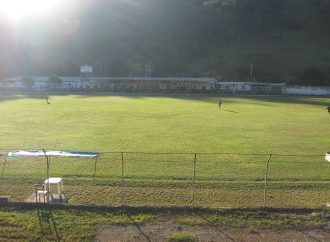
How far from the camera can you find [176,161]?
22.6 meters

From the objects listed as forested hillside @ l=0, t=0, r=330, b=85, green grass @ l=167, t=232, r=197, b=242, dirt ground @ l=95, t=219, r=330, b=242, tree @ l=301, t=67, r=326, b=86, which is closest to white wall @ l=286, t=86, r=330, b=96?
tree @ l=301, t=67, r=326, b=86

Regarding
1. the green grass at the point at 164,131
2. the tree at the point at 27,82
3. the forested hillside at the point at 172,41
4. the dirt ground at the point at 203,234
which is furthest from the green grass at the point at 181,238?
the forested hillside at the point at 172,41

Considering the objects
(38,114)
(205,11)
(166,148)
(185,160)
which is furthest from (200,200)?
(205,11)

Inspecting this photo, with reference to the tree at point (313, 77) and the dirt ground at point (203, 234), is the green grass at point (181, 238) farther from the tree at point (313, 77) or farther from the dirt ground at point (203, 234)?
the tree at point (313, 77)

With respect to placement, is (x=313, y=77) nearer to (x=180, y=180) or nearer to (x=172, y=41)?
(x=172, y=41)

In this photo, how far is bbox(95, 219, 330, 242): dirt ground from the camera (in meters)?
13.1

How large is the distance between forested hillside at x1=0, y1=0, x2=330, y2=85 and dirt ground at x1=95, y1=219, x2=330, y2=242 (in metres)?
115

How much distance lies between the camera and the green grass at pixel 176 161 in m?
18.1

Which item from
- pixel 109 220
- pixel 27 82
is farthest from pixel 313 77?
pixel 109 220

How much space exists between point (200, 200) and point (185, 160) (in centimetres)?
688

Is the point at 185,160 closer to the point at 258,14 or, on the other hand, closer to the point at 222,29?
the point at 222,29

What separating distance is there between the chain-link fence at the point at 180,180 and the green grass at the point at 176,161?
1.7 inches

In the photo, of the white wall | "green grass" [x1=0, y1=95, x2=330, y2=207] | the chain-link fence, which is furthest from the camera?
the white wall

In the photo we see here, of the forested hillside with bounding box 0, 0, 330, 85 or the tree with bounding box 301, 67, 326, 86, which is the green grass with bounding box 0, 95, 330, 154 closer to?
the tree with bounding box 301, 67, 326, 86
